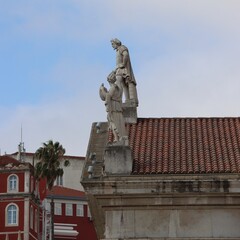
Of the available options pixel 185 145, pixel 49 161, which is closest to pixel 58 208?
pixel 49 161

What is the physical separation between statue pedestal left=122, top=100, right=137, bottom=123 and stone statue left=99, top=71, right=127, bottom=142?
1.86 m

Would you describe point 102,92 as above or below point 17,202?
below

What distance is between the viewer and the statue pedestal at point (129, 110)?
3117 centimetres

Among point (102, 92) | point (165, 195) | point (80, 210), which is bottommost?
point (165, 195)

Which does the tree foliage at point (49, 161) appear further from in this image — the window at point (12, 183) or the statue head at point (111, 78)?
the statue head at point (111, 78)

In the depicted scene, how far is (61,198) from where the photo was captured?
96750 mm

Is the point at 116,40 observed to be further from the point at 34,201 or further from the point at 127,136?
the point at 34,201

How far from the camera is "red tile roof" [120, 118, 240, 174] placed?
93.0ft

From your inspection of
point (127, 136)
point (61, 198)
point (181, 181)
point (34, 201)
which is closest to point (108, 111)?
point (127, 136)

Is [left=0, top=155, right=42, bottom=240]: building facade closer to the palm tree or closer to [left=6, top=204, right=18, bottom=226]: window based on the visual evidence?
[left=6, top=204, right=18, bottom=226]: window

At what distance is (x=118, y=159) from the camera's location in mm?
28250

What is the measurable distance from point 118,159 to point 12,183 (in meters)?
60.3

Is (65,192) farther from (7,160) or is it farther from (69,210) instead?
(7,160)

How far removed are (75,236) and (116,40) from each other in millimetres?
62049
